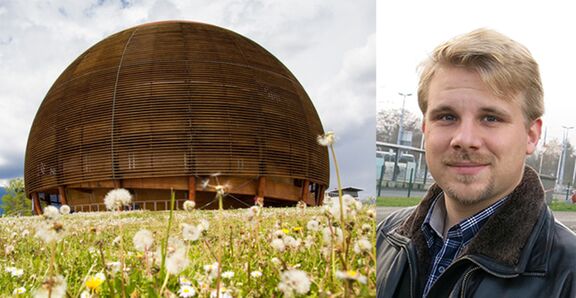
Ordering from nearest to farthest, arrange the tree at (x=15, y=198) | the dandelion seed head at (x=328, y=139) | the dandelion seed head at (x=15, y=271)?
the dandelion seed head at (x=328, y=139) < the dandelion seed head at (x=15, y=271) < the tree at (x=15, y=198)

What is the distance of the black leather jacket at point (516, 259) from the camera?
0.48m

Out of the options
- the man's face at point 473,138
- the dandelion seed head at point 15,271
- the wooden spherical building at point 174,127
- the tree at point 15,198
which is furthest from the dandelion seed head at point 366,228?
the tree at point 15,198

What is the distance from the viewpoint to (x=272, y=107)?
12336mm

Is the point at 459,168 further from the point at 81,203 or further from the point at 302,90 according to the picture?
the point at 302,90

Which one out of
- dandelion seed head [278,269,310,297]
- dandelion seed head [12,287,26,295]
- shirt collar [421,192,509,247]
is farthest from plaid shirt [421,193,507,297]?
dandelion seed head [12,287,26,295]

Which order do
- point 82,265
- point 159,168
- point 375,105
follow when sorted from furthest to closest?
point 159,168 → point 82,265 → point 375,105

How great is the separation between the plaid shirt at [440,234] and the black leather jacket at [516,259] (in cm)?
2

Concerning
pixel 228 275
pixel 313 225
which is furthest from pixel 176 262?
pixel 313 225

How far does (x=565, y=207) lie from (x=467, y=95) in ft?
0.39

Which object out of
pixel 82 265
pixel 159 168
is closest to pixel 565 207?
pixel 82 265

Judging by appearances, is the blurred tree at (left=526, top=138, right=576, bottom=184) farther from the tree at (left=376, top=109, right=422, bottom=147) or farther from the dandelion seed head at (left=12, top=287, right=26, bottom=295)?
the dandelion seed head at (left=12, top=287, right=26, bottom=295)

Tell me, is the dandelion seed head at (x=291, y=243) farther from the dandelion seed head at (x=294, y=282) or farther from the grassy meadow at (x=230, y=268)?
the dandelion seed head at (x=294, y=282)

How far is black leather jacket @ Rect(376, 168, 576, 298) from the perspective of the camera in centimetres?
48

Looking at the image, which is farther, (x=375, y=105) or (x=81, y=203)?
(x=81, y=203)
